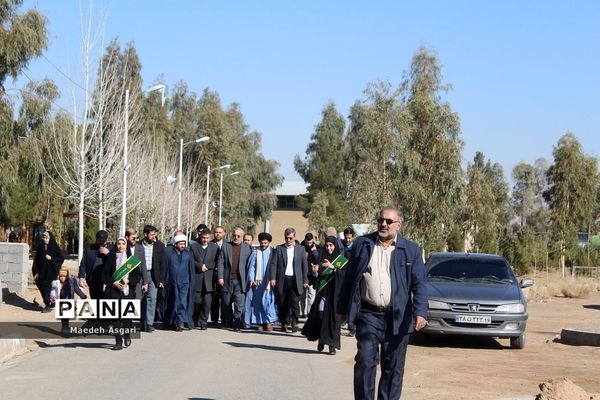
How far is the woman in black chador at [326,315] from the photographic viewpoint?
573 inches

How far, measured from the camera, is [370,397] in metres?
8.38

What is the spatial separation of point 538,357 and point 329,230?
164 inches

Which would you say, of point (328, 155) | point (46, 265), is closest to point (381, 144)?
point (46, 265)

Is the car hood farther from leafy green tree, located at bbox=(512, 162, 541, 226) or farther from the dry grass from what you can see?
leafy green tree, located at bbox=(512, 162, 541, 226)

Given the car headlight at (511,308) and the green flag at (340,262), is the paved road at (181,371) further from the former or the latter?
the car headlight at (511,308)

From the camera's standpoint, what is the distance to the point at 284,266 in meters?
18.3

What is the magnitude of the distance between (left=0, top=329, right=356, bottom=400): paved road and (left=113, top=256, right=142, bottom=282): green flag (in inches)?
42.3

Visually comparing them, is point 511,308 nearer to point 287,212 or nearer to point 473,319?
point 473,319

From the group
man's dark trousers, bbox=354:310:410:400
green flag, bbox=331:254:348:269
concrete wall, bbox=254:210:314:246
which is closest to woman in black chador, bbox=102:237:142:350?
green flag, bbox=331:254:348:269

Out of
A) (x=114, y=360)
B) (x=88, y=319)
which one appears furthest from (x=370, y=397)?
(x=88, y=319)

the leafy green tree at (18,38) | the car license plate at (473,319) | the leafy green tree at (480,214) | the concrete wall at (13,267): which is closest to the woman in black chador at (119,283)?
the car license plate at (473,319)

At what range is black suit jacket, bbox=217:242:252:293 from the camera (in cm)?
1870

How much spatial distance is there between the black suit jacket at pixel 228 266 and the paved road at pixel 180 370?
86.9 inches

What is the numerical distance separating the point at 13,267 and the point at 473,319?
35.3ft
